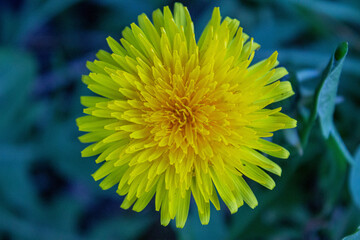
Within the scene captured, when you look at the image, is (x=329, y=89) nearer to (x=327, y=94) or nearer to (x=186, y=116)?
(x=327, y=94)

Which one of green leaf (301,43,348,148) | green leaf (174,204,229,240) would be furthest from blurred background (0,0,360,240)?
green leaf (301,43,348,148)

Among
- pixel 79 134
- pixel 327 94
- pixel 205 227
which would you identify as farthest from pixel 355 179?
pixel 79 134

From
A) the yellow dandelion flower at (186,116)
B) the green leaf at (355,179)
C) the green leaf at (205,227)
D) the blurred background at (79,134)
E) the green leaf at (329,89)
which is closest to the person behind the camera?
the yellow dandelion flower at (186,116)

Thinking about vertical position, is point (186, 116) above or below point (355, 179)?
above

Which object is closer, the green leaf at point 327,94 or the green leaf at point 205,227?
the green leaf at point 327,94

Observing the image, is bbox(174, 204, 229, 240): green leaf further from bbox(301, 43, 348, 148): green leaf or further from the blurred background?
bbox(301, 43, 348, 148): green leaf

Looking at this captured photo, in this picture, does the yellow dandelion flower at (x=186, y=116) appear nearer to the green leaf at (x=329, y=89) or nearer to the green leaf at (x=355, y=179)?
the green leaf at (x=329, y=89)

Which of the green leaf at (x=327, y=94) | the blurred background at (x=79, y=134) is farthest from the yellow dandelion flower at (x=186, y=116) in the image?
the blurred background at (x=79, y=134)
